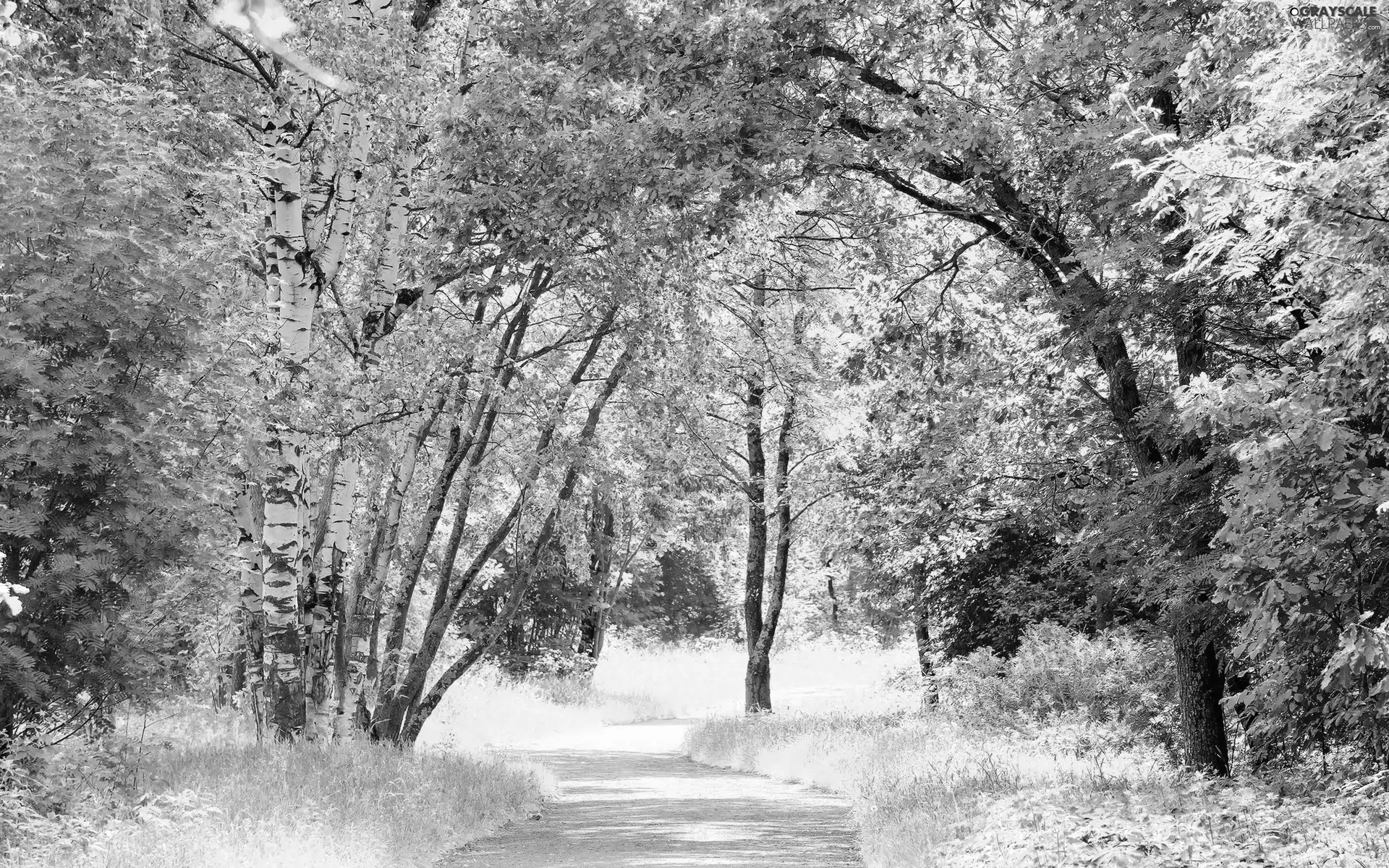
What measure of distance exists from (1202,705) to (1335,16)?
6536mm

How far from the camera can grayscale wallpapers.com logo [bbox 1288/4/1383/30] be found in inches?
239

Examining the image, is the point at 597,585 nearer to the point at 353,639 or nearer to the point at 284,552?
the point at 353,639

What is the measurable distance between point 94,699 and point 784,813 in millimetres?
7103

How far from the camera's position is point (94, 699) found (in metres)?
8.27

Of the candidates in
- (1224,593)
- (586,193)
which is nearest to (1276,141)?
(1224,593)

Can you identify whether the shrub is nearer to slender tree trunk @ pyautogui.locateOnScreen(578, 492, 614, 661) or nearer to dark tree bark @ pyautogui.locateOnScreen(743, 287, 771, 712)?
dark tree bark @ pyautogui.locateOnScreen(743, 287, 771, 712)

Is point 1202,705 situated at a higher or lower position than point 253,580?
lower

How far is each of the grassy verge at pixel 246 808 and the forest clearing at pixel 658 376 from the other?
63 millimetres

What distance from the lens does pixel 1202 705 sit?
36.0ft

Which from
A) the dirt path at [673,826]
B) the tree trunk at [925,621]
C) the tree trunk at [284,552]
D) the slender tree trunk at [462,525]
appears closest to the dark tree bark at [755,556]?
the tree trunk at [925,621]

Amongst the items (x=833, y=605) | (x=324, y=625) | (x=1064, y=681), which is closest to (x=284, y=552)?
(x=324, y=625)

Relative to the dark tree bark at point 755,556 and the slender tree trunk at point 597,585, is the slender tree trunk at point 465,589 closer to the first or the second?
the slender tree trunk at point 597,585

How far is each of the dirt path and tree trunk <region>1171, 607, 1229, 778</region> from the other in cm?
332

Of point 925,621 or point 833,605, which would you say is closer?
point 925,621
